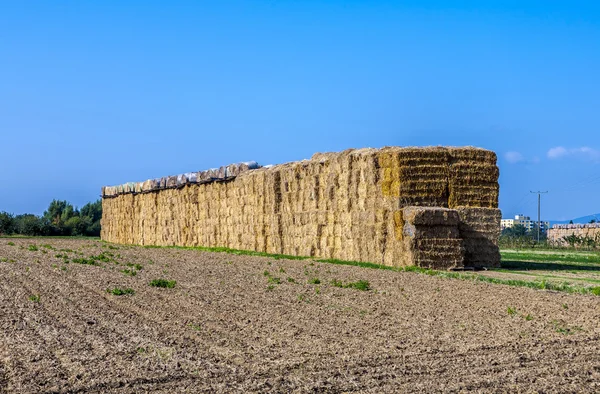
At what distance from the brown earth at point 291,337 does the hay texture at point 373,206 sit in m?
4.78

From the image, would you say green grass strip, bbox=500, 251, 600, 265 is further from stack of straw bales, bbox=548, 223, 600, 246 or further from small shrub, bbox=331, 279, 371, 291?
stack of straw bales, bbox=548, 223, 600, 246

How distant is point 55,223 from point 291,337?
64.8 meters

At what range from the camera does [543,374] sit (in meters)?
8.34

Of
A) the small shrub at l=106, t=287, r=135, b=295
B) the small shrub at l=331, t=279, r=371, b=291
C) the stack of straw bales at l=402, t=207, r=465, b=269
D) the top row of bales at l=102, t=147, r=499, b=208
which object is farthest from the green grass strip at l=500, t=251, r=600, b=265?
the small shrub at l=106, t=287, r=135, b=295

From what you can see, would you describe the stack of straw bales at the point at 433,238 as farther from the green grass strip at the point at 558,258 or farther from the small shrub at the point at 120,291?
the small shrub at the point at 120,291

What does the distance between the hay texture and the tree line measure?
39153 mm

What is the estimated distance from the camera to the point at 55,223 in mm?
70875

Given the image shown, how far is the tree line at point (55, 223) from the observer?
67500mm

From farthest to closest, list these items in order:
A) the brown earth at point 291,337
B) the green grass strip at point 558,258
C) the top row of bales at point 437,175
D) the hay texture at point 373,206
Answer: the green grass strip at point 558,258
the top row of bales at point 437,175
the hay texture at point 373,206
the brown earth at point 291,337

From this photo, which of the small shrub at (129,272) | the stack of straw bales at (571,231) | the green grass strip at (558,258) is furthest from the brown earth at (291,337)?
the stack of straw bales at (571,231)

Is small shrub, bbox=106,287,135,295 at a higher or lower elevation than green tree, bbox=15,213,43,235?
lower

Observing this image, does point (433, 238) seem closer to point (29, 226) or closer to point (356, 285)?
point (356, 285)

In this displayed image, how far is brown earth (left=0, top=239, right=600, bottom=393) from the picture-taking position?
788 centimetres

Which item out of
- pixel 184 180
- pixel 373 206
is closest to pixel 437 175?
pixel 373 206
